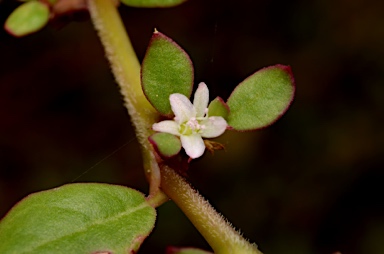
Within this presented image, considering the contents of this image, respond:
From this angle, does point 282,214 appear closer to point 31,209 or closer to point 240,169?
point 240,169

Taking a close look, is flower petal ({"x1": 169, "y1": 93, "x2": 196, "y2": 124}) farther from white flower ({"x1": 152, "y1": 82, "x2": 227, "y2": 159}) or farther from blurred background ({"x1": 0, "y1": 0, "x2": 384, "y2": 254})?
blurred background ({"x1": 0, "y1": 0, "x2": 384, "y2": 254})

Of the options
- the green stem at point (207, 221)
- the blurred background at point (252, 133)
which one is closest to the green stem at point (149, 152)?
the green stem at point (207, 221)

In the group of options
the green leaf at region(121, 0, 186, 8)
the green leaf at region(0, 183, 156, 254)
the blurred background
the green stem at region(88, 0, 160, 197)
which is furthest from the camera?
the blurred background

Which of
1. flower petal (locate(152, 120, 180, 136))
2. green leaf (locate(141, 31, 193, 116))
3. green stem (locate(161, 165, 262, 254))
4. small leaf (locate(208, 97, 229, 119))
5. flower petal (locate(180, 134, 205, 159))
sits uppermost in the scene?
green leaf (locate(141, 31, 193, 116))

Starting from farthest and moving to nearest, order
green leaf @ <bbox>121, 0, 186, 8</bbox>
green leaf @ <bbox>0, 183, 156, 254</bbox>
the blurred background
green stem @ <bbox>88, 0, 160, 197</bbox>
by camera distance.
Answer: the blurred background, green leaf @ <bbox>121, 0, 186, 8</bbox>, green stem @ <bbox>88, 0, 160, 197</bbox>, green leaf @ <bbox>0, 183, 156, 254</bbox>

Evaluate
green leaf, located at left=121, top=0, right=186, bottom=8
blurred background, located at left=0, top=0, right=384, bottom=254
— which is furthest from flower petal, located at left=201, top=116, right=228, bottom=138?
blurred background, located at left=0, top=0, right=384, bottom=254

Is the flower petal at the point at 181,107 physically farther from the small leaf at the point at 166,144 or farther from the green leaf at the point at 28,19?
the green leaf at the point at 28,19

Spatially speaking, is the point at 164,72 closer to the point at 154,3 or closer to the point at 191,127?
the point at 191,127

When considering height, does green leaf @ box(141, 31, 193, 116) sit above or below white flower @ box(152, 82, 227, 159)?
above

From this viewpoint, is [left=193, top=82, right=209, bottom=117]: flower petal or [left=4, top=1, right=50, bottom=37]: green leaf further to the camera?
[left=4, top=1, right=50, bottom=37]: green leaf
